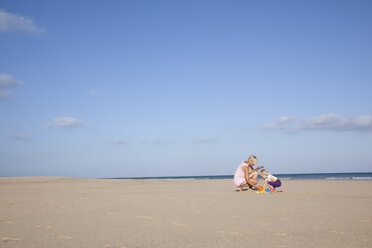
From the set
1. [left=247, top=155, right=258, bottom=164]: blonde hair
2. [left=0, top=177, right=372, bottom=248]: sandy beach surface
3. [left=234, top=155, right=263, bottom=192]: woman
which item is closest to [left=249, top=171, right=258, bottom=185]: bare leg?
[left=234, top=155, right=263, bottom=192]: woman

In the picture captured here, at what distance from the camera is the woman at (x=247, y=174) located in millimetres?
12578

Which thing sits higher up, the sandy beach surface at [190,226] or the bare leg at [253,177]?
the bare leg at [253,177]

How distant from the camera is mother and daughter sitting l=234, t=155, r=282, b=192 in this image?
1242 centimetres

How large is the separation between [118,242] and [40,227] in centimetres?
204

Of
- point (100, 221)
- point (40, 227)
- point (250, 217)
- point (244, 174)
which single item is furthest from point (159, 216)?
point (244, 174)

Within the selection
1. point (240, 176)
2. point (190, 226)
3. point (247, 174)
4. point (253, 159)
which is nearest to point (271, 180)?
point (247, 174)

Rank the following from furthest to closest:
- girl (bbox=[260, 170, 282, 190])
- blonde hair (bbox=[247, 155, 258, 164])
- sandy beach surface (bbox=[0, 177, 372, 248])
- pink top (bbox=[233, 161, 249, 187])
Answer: pink top (bbox=[233, 161, 249, 187])
blonde hair (bbox=[247, 155, 258, 164])
girl (bbox=[260, 170, 282, 190])
sandy beach surface (bbox=[0, 177, 372, 248])

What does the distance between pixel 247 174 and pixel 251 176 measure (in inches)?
7.5

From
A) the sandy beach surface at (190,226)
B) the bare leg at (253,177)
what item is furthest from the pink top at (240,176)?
the sandy beach surface at (190,226)

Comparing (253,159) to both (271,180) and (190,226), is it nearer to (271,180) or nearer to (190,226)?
(271,180)

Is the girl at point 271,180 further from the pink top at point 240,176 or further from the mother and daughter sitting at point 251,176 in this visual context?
the pink top at point 240,176

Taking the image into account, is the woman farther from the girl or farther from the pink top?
the girl

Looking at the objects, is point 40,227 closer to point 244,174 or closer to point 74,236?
point 74,236

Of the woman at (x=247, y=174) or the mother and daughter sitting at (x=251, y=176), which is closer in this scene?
the mother and daughter sitting at (x=251, y=176)
